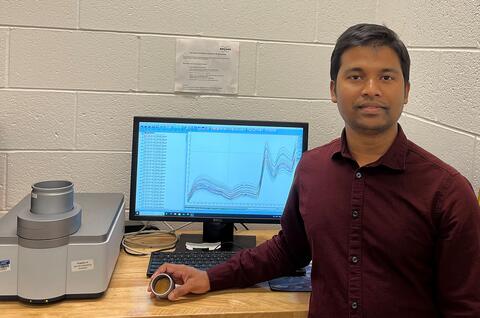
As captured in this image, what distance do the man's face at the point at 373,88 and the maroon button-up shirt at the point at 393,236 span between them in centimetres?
9

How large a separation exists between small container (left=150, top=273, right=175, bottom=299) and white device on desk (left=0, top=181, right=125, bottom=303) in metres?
0.14

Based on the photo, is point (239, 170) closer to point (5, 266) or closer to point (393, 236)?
point (393, 236)

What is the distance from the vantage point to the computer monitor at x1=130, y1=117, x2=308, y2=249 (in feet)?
5.13

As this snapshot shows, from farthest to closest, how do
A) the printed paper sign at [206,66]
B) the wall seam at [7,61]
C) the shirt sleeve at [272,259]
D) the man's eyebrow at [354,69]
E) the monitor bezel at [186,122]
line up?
the printed paper sign at [206,66], the wall seam at [7,61], the monitor bezel at [186,122], the shirt sleeve at [272,259], the man's eyebrow at [354,69]

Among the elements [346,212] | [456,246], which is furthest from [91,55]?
[456,246]

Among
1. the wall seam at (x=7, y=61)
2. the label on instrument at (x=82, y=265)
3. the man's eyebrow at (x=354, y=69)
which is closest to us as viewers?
the man's eyebrow at (x=354, y=69)

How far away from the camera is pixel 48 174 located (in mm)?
1774

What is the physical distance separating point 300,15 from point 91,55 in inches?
33.1

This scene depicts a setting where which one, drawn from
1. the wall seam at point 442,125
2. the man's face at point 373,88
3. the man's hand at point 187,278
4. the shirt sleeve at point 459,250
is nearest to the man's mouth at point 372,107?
the man's face at point 373,88

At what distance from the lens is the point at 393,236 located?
3.54 ft

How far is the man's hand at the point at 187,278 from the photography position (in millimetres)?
1255

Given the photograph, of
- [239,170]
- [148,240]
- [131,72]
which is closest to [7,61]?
[131,72]

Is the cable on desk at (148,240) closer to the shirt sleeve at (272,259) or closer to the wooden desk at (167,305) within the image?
the wooden desk at (167,305)

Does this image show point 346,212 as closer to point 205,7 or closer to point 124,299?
point 124,299
